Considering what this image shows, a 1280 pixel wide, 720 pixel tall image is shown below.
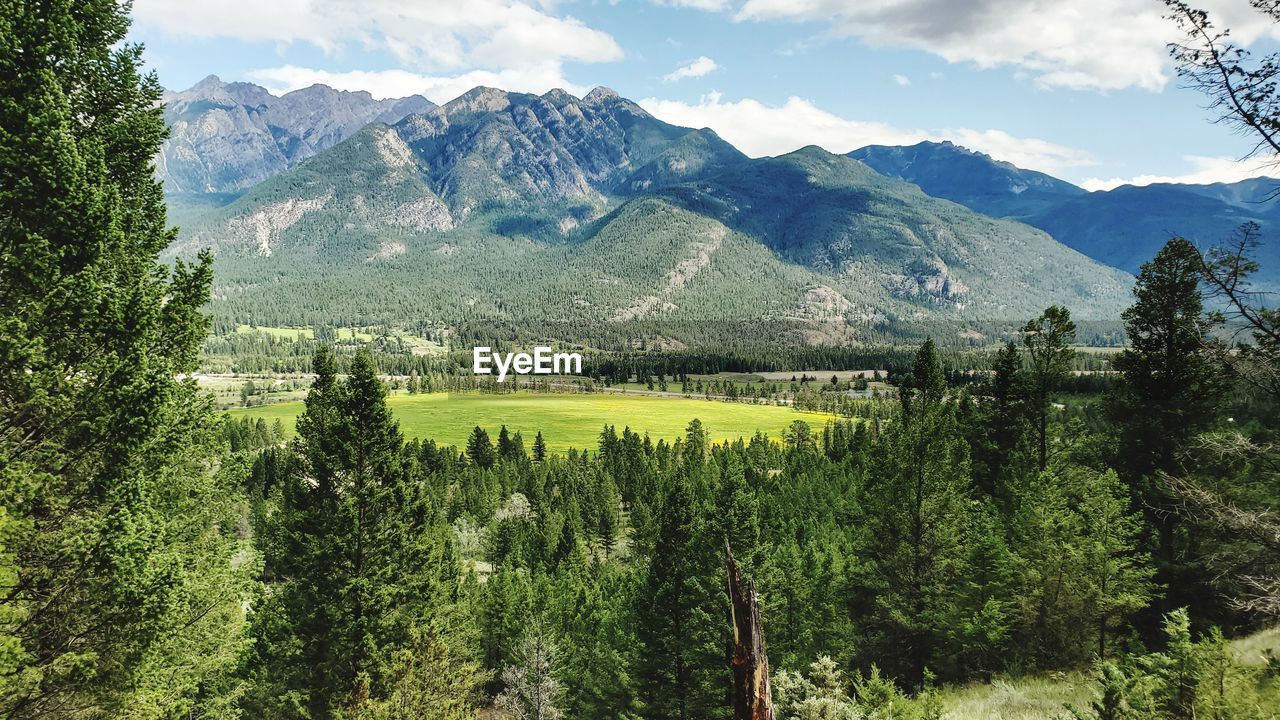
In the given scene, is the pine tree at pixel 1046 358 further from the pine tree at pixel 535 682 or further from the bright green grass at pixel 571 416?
the bright green grass at pixel 571 416

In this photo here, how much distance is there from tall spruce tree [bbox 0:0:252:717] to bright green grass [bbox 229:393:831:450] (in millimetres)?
117380

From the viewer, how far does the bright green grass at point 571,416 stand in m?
138

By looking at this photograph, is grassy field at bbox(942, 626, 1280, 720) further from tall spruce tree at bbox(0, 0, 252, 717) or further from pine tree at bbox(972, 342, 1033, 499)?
tall spruce tree at bbox(0, 0, 252, 717)

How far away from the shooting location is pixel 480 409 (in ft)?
581

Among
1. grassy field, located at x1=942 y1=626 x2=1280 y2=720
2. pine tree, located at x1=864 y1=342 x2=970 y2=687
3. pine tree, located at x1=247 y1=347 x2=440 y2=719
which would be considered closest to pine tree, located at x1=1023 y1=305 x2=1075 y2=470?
pine tree, located at x1=864 y1=342 x2=970 y2=687

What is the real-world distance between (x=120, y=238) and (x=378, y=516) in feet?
38.4

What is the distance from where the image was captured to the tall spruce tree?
8406 millimetres

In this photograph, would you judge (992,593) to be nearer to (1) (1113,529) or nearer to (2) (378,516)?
(1) (1113,529)

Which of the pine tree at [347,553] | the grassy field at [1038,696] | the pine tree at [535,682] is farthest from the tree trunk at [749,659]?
the pine tree at [535,682]

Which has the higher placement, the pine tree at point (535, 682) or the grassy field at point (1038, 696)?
the grassy field at point (1038, 696)

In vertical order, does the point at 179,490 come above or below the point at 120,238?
below

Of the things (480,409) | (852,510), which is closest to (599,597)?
(852,510)

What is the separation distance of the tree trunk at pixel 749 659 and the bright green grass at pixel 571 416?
122947 mm

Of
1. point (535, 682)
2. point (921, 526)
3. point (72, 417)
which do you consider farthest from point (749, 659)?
point (535, 682)
